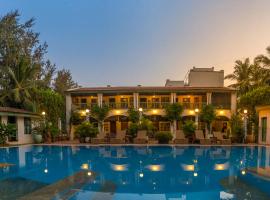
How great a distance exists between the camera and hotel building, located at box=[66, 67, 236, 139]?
94.4ft

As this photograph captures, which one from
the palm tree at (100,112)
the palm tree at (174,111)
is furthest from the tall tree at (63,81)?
the palm tree at (174,111)

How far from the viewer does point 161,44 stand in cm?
3102

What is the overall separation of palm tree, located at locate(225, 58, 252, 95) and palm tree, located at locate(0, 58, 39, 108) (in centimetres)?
2575

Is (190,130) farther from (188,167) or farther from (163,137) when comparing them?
(188,167)

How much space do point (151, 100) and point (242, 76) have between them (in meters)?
14.6

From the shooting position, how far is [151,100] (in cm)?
3134

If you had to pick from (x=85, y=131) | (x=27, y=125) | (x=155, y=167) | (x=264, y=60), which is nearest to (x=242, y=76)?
(x=264, y=60)

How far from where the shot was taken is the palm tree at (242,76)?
34344 mm

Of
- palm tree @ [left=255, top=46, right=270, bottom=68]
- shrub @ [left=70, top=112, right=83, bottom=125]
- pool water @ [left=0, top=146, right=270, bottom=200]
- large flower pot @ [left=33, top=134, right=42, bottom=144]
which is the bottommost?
large flower pot @ [left=33, top=134, right=42, bottom=144]

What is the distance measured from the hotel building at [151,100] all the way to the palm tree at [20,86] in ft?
14.9

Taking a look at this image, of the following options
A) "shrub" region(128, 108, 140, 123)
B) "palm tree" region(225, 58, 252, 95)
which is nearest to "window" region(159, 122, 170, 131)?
"shrub" region(128, 108, 140, 123)

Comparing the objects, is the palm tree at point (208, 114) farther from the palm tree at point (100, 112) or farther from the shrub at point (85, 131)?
the shrub at point (85, 131)

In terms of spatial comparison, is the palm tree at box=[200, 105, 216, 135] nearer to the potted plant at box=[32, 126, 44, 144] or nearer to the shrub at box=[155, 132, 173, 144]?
the shrub at box=[155, 132, 173, 144]

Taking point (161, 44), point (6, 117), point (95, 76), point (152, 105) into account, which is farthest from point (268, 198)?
point (95, 76)
